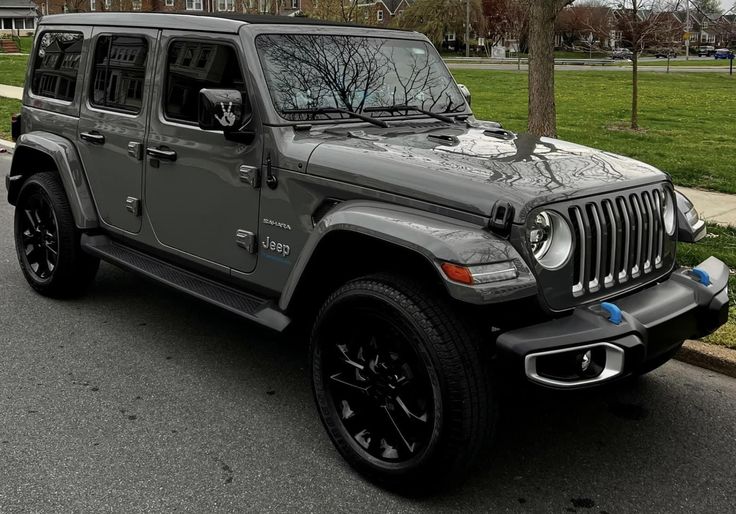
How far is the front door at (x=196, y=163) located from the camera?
12.8 feet

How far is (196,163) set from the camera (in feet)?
13.5

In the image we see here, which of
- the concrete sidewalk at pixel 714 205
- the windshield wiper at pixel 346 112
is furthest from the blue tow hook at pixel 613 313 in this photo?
the concrete sidewalk at pixel 714 205

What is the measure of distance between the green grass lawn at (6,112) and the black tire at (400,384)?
40.4 ft

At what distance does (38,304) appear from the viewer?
545cm

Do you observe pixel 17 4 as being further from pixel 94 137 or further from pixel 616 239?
pixel 616 239

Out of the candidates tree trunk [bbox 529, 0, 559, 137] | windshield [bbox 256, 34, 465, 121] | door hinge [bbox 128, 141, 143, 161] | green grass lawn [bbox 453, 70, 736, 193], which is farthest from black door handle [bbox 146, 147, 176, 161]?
green grass lawn [bbox 453, 70, 736, 193]

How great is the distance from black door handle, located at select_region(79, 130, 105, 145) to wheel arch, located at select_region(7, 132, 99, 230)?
0.18m

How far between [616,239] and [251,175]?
5.69 ft

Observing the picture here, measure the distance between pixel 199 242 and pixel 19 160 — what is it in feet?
7.32

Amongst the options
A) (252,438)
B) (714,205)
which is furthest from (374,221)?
(714,205)

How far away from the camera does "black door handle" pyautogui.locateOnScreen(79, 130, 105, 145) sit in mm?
4824

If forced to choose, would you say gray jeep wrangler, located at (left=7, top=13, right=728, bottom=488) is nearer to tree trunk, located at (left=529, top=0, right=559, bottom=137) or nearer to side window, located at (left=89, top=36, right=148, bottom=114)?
side window, located at (left=89, top=36, right=148, bottom=114)

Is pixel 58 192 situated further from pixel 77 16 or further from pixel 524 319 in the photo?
pixel 524 319

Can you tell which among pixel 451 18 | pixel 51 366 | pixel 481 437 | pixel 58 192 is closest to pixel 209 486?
pixel 481 437
